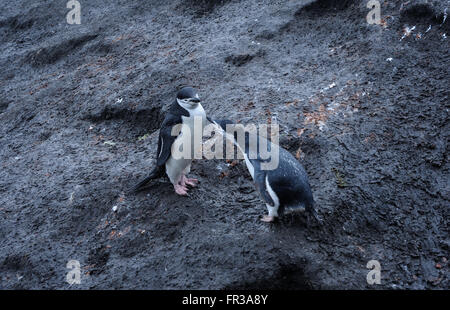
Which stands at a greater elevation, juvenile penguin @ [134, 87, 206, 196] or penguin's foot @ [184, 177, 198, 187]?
juvenile penguin @ [134, 87, 206, 196]

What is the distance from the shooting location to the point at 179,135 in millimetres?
3172

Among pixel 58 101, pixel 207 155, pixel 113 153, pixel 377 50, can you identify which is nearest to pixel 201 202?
pixel 207 155

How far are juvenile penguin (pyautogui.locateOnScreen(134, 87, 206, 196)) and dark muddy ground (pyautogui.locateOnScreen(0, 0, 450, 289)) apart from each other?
196 millimetres

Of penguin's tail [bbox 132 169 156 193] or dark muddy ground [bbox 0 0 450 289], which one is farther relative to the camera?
penguin's tail [bbox 132 169 156 193]

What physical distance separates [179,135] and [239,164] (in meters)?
0.68

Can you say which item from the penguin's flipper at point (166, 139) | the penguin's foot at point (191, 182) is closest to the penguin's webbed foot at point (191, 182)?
the penguin's foot at point (191, 182)

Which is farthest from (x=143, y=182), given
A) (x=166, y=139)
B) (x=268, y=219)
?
(x=268, y=219)

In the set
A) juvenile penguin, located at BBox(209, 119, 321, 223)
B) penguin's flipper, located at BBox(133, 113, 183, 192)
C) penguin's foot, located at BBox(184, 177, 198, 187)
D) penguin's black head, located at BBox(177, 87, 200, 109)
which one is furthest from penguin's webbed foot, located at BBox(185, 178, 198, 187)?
juvenile penguin, located at BBox(209, 119, 321, 223)

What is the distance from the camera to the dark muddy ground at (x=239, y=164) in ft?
9.07

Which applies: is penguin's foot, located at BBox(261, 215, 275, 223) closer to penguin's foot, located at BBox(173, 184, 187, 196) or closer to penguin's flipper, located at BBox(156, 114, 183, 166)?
penguin's foot, located at BBox(173, 184, 187, 196)

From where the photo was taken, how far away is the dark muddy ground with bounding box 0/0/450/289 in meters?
2.77

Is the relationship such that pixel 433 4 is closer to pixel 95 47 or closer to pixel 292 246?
pixel 292 246

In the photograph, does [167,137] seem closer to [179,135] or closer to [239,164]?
[179,135]

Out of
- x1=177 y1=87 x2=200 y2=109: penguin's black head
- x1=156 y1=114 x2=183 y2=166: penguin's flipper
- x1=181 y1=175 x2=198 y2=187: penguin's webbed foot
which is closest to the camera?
x1=177 y1=87 x2=200 y2=109: penguin's black head
